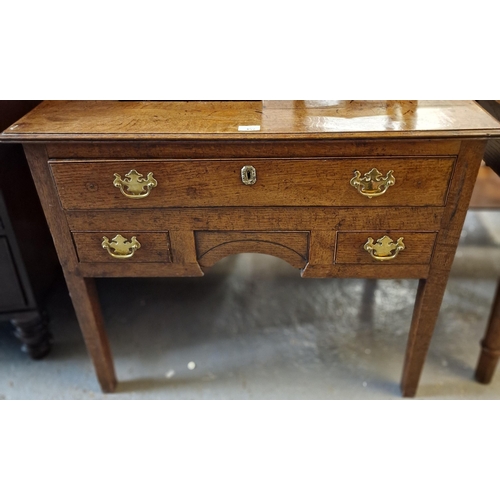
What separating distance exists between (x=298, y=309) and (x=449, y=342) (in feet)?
1.91

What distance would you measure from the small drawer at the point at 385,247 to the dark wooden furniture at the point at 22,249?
957 millimetres

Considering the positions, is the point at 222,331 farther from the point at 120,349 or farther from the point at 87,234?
the point at 87,234

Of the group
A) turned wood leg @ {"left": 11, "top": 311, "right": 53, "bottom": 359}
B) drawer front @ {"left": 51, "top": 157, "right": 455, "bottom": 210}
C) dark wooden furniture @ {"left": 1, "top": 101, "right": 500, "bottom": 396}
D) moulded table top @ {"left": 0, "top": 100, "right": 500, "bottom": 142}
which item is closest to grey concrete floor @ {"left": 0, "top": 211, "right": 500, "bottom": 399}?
turned wood leg @ {"left": 11, "top": 311, "right": 53, "bottom": 359}

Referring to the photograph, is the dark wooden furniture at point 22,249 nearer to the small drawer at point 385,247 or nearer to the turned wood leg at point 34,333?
the turned wood leg at point 34,333

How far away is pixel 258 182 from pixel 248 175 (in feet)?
0.10

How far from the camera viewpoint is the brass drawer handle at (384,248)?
1205 millimetres

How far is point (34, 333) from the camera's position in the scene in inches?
62.9

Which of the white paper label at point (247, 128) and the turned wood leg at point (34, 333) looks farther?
the turned wood leg at point (34, 333)

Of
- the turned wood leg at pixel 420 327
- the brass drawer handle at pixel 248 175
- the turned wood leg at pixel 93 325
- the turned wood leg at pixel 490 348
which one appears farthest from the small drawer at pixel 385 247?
the turned wood leg at pixel 93 325

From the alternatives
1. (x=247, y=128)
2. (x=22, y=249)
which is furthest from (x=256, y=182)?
(x=22, y=249)

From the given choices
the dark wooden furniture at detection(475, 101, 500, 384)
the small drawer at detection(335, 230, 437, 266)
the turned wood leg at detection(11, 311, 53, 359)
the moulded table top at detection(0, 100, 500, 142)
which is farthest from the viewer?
the turned wood leg at detection(11, 311, 53, 359)

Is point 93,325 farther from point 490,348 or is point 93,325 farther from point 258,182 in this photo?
point 490,348

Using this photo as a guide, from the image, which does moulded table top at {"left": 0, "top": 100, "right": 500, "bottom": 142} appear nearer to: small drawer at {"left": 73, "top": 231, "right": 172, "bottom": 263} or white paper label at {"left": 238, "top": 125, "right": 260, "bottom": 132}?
white paper label at {"left": 238, "top": 125, "right": 260, "bottom": 132}

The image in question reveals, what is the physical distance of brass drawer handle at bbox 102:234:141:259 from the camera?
1.23m
